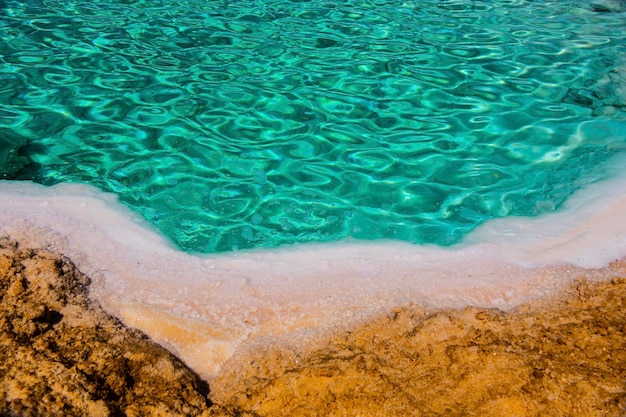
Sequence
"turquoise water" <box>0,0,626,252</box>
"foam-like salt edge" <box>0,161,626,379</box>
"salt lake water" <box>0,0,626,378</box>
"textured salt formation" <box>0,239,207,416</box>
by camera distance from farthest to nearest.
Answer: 1. "turquoise water" <box>0,0,626,252</box>
2. "salt lake water" <box>0,0,626,378</box>
3. "foam-like salt edge" <box>0,161,626,379</box>
4. "textured salt formation" <box>0,239,207,416</box>

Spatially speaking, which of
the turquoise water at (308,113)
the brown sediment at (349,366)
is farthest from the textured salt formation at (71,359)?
the turquoise water at (308,113)

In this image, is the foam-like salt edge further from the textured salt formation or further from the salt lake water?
the textured salt formation

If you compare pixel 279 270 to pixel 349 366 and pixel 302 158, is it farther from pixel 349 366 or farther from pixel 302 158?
pixel 302 158

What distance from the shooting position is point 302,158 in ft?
15.5

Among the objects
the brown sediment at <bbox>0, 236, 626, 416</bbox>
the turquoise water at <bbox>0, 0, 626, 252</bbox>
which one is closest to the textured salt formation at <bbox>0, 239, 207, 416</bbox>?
the brown sediment at <bbox>0, 236, 626, 416</bbox>

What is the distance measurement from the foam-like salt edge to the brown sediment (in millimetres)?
158

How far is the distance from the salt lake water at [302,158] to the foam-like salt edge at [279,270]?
13mm

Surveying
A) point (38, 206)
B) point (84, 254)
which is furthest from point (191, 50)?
point (84, 254)

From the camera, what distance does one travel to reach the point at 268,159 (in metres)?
4.69

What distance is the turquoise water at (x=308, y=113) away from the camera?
425 centimetres

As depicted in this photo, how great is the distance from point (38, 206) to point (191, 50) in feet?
10.1

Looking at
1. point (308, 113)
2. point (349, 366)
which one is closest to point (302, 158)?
point (308, 113)

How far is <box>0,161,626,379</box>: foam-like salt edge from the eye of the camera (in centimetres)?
296

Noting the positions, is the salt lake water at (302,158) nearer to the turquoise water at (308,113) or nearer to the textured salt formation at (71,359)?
the turquoise water at (308,113)
